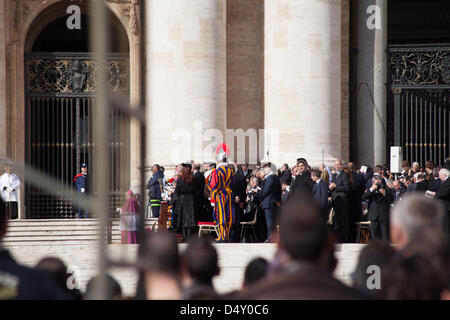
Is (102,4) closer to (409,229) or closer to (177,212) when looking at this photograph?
(409,229)

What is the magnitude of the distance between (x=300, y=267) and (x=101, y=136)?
0.87 metres

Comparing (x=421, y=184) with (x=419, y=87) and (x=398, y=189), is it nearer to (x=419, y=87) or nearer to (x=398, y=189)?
(x=398, y=189)

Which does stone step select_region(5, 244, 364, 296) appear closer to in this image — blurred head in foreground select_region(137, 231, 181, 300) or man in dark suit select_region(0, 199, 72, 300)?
man in dark suit select_region(0, 199, 72, 300)

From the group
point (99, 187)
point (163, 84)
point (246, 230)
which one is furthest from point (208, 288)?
point (163, 84)

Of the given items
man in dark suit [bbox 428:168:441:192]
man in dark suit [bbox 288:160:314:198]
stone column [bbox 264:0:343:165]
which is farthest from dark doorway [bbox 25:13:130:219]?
man in dark suit [bbox 428:168:441:192]

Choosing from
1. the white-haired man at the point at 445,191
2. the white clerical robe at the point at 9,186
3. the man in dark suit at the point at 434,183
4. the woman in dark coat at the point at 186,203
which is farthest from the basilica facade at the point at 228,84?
the white-haired man at the point at 445,191

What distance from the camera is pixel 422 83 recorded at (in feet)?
66.2

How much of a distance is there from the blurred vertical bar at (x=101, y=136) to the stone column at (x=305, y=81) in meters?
15.3

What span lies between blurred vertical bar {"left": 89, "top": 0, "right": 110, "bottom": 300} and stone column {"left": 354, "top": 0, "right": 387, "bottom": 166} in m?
17.3

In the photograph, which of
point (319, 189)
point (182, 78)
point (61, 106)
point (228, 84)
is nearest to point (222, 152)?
point (319, 189)

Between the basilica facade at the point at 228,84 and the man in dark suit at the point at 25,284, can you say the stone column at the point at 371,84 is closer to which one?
the basilica facade at the point at 228,84

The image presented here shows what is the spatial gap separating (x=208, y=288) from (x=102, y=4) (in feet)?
4.77

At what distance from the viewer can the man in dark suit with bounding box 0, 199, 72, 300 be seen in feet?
11.3

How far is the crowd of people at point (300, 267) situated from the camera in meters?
3.04
